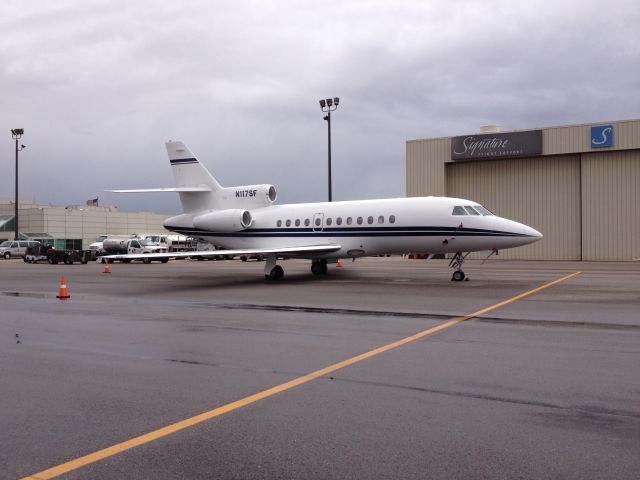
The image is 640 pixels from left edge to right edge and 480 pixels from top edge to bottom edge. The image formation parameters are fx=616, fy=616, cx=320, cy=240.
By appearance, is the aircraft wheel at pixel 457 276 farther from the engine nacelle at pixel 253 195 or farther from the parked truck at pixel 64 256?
the parked truck at pixel 64 256

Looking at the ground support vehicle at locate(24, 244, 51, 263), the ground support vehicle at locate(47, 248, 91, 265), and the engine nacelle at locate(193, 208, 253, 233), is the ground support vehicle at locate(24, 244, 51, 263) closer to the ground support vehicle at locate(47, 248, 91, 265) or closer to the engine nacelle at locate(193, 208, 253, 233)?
the ground support vehicle at locate(47, 248, 91, 265)

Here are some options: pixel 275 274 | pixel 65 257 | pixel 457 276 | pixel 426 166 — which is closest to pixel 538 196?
pixel 426 166

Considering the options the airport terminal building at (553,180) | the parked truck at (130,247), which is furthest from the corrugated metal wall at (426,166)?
the parked truck at (130,247)

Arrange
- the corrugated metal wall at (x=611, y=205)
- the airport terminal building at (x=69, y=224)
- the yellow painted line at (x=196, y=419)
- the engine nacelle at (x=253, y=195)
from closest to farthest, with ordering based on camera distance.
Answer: the yellow painted line at (x=196, y=419), the engine nacelle at (x=253, y=195), the corrugated metal wall at (x=611, y=205), the airport terminal building at (x=69, y=224)

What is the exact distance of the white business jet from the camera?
2152 centimetres

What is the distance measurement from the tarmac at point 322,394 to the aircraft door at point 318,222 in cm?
1125

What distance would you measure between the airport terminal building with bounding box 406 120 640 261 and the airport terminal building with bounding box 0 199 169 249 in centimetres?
4516

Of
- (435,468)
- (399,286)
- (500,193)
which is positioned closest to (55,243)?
(500,193)

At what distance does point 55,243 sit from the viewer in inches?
3297

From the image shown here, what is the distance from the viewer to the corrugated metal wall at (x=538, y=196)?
44.3m

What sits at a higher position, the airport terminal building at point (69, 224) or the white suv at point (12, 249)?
the airport terminal building at point (69, 224)

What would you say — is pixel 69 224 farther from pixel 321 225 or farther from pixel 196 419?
pixel 196 419

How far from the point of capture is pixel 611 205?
42.7 metres

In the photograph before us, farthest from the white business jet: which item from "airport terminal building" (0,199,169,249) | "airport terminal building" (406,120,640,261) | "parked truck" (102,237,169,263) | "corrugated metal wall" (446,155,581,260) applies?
"airport terminal building" (0,199,169,249)
